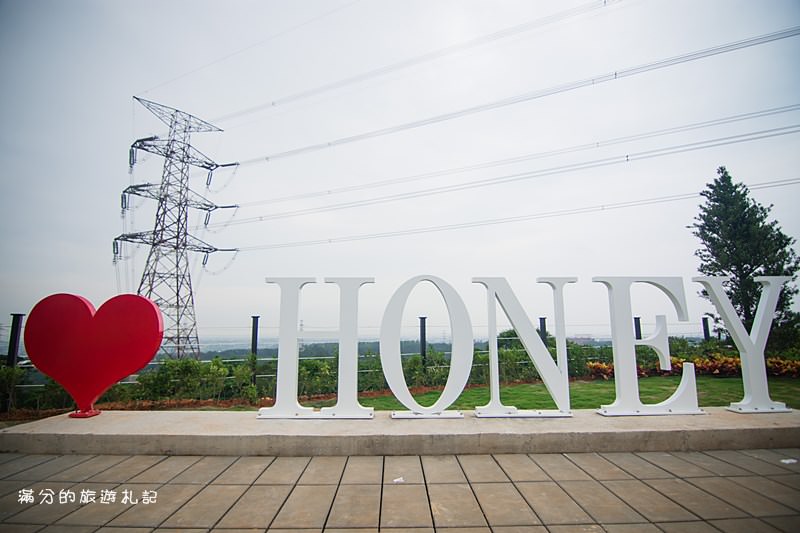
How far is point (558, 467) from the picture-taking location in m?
3.79

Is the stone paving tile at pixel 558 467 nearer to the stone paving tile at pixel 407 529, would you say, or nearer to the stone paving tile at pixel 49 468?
the stone paving tile at pixel 407 529

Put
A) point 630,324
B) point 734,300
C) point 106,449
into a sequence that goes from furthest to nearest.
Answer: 1. point 734,300
2. point 630,324
3. point 106,449

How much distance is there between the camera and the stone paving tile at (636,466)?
360cm

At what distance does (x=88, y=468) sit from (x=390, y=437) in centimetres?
338

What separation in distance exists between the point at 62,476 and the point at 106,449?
1.96ft

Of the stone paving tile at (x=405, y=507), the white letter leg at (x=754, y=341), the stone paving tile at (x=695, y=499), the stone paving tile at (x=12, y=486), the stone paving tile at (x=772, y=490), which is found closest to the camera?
the stone paving tile at (x=405, y=507)

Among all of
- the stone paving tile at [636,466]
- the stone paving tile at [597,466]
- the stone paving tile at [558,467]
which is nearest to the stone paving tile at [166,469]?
the stone paving tile at [558,467]

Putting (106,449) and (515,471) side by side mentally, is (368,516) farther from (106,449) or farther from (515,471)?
(106,449)

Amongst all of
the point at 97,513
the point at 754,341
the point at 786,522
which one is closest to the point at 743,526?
the point at 786,522

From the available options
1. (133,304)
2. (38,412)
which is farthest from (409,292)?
(38,412)

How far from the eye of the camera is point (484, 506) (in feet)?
A: 9.80

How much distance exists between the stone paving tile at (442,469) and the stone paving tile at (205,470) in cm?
224

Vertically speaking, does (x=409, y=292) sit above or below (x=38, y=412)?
above

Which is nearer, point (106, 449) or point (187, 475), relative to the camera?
point (187, 475)
